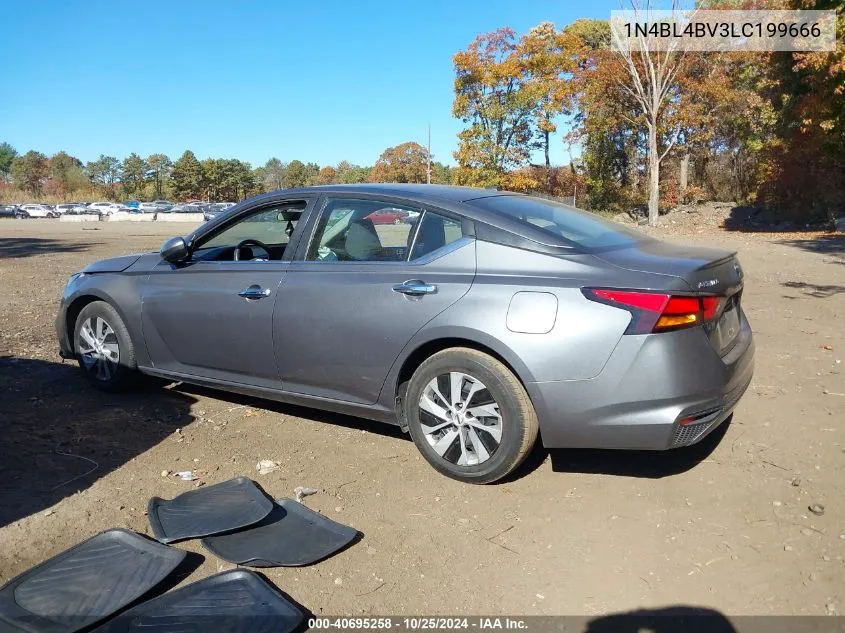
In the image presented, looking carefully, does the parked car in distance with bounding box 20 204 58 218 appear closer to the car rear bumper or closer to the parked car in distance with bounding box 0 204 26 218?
the parked car in distance with bounding box 0 204 26 218

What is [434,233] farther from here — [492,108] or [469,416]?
[492,108]

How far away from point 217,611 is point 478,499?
4.84ft

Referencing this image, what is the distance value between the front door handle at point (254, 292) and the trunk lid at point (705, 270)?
81.7 inches

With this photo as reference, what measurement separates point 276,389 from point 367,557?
1.60 metres

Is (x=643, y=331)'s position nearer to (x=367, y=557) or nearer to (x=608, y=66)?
(x=367, y=557)

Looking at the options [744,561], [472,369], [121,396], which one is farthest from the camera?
[121,396]

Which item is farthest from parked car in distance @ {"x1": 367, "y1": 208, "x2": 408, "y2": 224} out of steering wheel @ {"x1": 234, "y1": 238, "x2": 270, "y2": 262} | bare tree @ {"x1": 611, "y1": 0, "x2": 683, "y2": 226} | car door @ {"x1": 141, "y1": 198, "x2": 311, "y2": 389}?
bare tree @ {"x1": 611, "y1": 0, "x2": 683, "y2": 226}

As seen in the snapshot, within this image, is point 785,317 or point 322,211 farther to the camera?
point 785,317

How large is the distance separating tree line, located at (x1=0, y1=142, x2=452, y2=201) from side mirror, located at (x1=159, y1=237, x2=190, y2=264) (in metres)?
86.9

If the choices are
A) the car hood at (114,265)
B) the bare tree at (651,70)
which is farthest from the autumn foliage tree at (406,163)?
the car hood at (114,265)

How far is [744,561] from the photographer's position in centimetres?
295

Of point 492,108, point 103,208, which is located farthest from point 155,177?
point 492,108

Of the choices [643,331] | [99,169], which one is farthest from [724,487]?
[99,169]

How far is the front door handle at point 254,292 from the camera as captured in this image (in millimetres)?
4301
